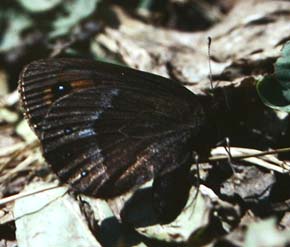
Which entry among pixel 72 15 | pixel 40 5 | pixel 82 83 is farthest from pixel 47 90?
pixel 40 5

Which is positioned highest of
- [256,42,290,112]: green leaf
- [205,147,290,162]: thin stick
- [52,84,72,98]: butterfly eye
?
[52,84,72,98]: butterfly eye

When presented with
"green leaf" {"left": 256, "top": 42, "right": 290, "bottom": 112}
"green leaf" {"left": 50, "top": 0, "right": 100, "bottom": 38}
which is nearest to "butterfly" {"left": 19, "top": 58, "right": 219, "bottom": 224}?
"green leaf" {"left": 256, "top": 42, "right": 290, "bottom": 112}

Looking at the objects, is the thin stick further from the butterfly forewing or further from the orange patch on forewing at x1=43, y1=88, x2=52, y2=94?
the orange patch on forewing at x1=43, y1=88, x2=52, y2=94

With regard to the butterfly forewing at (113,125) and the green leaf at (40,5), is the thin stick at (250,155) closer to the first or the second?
the butterfly forewing at (113,125)

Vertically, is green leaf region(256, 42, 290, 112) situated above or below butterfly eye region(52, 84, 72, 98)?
below

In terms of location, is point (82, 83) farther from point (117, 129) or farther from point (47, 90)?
point (117, 129)

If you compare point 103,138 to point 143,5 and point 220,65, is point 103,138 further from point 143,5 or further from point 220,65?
point 143,5

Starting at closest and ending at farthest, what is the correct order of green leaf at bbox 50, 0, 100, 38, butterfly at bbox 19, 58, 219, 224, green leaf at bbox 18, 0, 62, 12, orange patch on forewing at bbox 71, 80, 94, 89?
butterfly at bbox 19, 58, 219, 224 → orange patch on forewing at bbox 71, 80, 94, 89 → green leaf at bbox 50, 0, 100, 38 → green leaf at bbox 18, 0, 62, 12

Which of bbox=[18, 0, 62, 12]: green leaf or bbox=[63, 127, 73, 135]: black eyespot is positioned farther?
bbox=[18, 0, 62, 12]: green leaf
